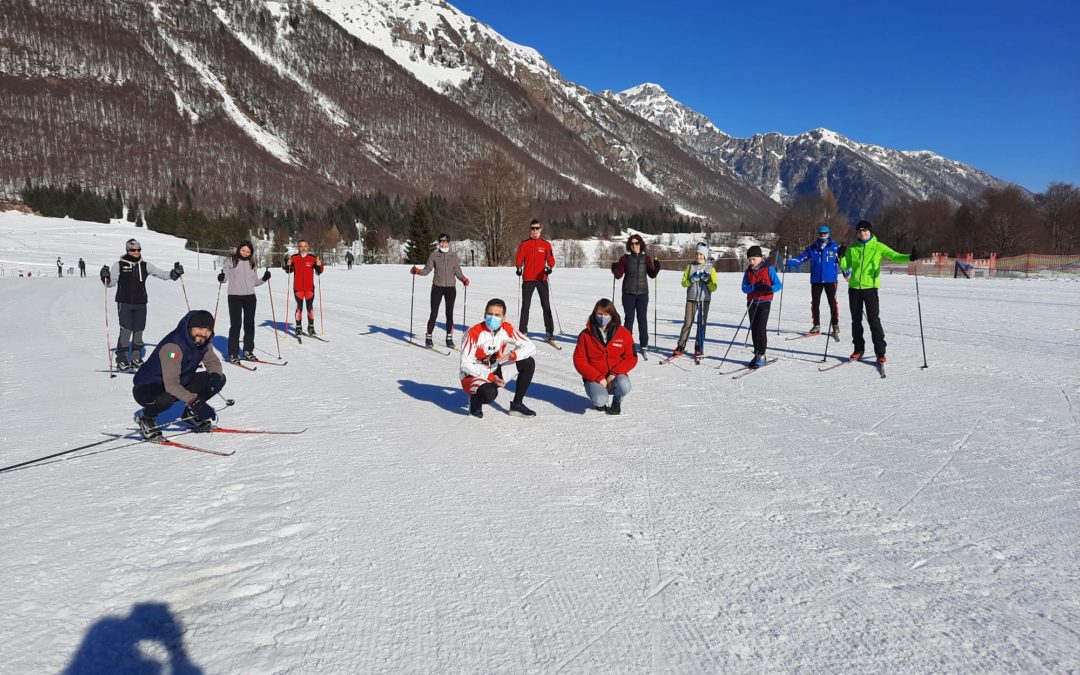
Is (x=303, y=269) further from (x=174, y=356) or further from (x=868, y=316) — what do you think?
(x=868, y=316)

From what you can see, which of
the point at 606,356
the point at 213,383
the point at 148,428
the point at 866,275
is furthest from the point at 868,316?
the point at 148,428

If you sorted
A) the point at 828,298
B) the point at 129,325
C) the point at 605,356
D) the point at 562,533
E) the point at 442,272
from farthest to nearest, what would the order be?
1. the point at 828,298
2. the point at 442,272
3. the point at 129,325
4. the point at 605,356
5. the point at 562,533

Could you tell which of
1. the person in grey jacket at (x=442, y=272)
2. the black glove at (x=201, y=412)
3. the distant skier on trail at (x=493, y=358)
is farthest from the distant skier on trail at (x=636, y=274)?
the black glove at (x=201, y=412)

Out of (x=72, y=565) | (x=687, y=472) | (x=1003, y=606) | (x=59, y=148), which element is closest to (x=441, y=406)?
(x=687, y=472)

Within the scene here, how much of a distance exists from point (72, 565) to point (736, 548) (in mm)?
3487

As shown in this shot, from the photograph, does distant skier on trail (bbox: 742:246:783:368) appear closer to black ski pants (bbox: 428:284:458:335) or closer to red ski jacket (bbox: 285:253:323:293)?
black ski pants (bbox: 428:284:458:335)

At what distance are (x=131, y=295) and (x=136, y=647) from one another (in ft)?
23.8

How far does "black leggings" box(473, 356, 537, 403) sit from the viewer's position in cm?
568

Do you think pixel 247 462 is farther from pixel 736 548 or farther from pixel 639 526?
pixel 736 548

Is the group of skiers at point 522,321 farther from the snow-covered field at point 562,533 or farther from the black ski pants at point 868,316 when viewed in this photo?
the snow-covered field at point 562,533

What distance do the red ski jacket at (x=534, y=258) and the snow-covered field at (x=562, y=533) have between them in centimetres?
322

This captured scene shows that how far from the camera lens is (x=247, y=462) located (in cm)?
455

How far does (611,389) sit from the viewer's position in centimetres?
600

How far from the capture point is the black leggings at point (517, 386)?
18.6ft
